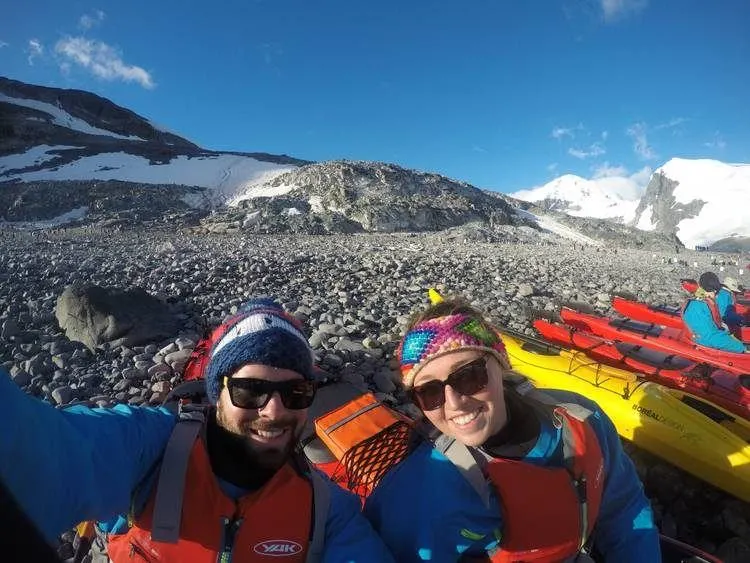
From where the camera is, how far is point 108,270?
393 inches

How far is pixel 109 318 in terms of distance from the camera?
6.04 meters

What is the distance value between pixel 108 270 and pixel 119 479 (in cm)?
1007

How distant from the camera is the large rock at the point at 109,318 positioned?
19.7ft

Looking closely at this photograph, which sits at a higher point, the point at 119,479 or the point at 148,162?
the point at 148,162

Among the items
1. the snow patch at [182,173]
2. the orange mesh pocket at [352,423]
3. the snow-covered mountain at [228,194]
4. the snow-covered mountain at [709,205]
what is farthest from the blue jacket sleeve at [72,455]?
the snow-covered mountain at [709,205]

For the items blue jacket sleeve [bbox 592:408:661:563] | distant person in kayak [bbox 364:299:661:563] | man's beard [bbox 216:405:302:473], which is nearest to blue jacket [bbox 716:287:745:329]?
blue jacket sleeve [bbox 592:408:661:563]

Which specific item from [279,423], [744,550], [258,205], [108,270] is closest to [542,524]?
[279,423]

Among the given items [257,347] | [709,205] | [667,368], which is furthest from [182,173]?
[709,205]

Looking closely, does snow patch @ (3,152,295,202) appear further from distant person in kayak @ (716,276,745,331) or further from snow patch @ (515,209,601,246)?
distant person in kayak @ (716,276,745,331)

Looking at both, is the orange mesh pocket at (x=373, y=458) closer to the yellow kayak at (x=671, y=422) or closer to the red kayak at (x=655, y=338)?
the yellow kayak at (x=671, y=422)

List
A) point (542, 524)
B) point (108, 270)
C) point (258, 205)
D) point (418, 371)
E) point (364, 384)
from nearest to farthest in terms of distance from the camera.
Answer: point (542, 524) → point (418, 371) → point (364, 384) → point (108, 270) → point (258, 205)

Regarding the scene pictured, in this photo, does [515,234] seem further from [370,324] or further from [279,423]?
[279,423]

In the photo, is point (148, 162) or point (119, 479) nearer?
point (119, 479)

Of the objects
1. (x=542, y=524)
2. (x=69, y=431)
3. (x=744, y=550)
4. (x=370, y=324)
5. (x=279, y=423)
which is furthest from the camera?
(x=370, y=324)
